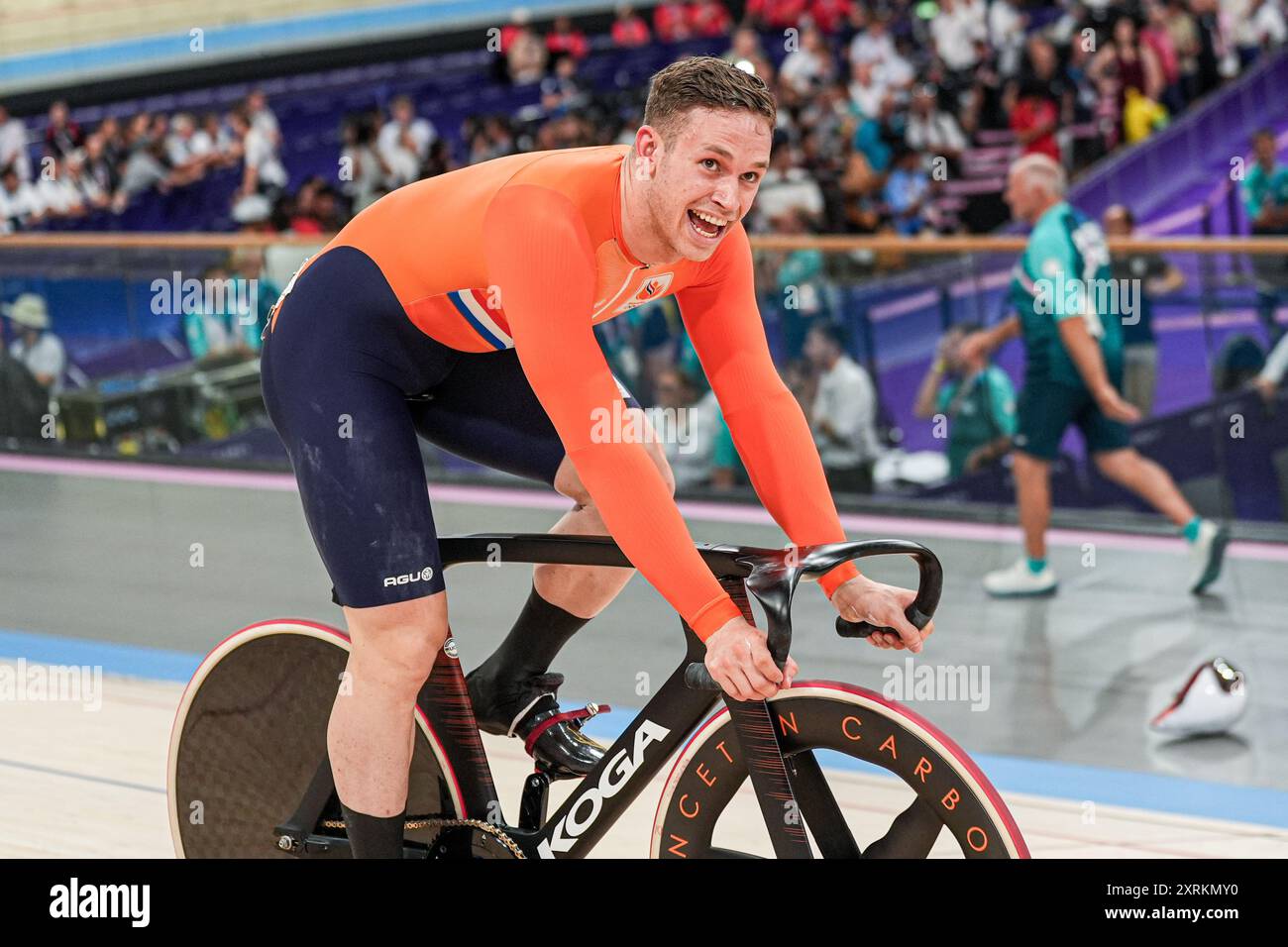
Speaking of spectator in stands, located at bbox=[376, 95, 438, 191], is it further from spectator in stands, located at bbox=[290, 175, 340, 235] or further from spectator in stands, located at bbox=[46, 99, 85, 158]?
spectator in stands, located at bbox=[46, 99, 85, 158]

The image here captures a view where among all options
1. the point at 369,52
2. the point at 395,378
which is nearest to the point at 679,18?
the point at 369,52

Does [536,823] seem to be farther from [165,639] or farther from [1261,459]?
[1261,459]

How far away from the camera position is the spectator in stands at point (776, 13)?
13.9m

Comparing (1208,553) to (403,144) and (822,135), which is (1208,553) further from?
(403,144)

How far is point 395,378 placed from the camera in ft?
9.07

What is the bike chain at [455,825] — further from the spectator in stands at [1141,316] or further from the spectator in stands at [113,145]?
the spectator in stands at [113,145]

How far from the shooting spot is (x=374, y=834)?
281cm

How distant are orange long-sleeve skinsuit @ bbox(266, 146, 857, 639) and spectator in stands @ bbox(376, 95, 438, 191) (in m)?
10.9

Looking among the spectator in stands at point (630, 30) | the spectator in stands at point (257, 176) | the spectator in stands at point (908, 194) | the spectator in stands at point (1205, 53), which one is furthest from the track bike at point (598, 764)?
the spectator in stands at point (630, 30)

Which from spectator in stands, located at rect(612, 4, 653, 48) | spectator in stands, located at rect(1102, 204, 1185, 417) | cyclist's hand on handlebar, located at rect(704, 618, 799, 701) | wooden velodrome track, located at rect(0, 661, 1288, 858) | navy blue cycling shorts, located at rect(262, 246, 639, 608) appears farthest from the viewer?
spectator in stands, located at rect(612, 4, 653, 48)

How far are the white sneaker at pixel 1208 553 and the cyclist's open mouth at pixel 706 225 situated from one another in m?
4.36

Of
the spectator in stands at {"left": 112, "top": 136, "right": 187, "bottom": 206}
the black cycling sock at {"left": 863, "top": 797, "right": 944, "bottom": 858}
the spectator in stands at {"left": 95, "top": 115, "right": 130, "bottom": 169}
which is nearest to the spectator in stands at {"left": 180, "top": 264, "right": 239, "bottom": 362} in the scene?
the black cycling sock at {"left": 863, "top": 797, "right": 944, "bottom": 858}

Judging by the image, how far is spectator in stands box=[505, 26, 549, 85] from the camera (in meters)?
15.0

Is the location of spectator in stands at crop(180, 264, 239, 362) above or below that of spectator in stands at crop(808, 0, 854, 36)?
below
